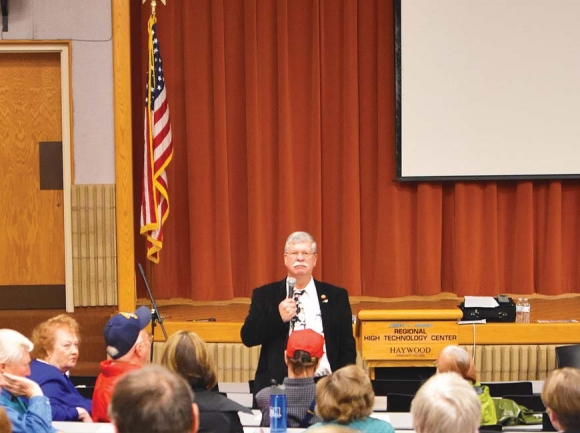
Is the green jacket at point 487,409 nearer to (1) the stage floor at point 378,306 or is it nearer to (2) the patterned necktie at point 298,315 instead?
(2) the patterned necktie at point 298,315

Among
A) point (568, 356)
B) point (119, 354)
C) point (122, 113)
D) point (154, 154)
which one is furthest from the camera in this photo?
point (154, 154)

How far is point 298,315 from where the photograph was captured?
17.3 ft

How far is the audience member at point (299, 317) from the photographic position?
5.19 meters

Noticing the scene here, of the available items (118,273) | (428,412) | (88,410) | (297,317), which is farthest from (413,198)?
(428,412)

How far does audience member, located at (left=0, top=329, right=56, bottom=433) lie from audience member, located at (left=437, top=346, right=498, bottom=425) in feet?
6.96

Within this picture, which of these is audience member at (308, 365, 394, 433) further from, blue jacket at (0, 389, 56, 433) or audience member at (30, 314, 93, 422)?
audience member at (30, 314, 93, 422)

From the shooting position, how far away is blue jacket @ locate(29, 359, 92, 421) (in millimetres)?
4480

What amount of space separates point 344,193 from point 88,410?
4.92m

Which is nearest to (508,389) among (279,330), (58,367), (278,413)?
(279,330)

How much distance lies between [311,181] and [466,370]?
14.8 feet

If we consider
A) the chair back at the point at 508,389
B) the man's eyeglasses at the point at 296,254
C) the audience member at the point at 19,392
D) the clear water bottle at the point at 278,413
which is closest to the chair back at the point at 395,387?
the chair back at the point at 508,389

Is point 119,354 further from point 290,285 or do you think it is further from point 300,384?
point 290,285

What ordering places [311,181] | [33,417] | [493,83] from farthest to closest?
1. [311,181]
2. [493,83]
3. [33,417]

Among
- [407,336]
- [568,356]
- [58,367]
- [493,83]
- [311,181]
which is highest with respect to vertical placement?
[493,83]
